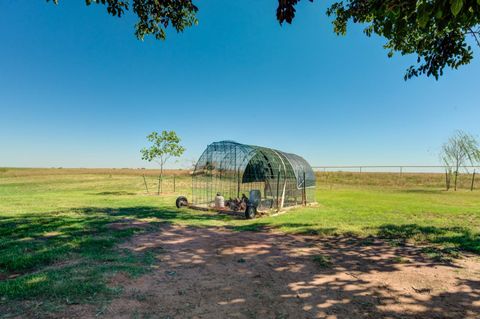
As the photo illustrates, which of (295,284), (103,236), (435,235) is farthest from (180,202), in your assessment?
(435,235)

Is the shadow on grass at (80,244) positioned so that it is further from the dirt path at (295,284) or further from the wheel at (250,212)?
the wheel at (250,212)

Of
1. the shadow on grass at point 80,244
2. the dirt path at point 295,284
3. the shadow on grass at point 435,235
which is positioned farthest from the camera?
the shadow on grass at point 435,235

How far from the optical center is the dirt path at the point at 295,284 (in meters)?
4.84

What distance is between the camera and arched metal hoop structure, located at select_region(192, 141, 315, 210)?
18719mm

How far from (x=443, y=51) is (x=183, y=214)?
13.7 metres

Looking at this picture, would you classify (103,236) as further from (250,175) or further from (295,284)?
(250,175)

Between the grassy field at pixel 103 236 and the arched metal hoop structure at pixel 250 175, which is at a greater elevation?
the arched metal hoop structure at pixel 250 175

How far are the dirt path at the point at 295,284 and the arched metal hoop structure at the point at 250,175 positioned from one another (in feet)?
31.8

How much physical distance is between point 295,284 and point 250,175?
13.9m

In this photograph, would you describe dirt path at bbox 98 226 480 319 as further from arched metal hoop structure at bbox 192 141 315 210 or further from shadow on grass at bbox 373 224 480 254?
arched metal hoop structure at bbox 192 141 315 210

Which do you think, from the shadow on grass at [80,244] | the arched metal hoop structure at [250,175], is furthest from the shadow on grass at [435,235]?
the arched metal hoop structure at [250,175]

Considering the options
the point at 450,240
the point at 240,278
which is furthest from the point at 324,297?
the point at 450,240

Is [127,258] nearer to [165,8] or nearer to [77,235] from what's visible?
[77,235]

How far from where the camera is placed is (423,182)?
42344 millimetres
